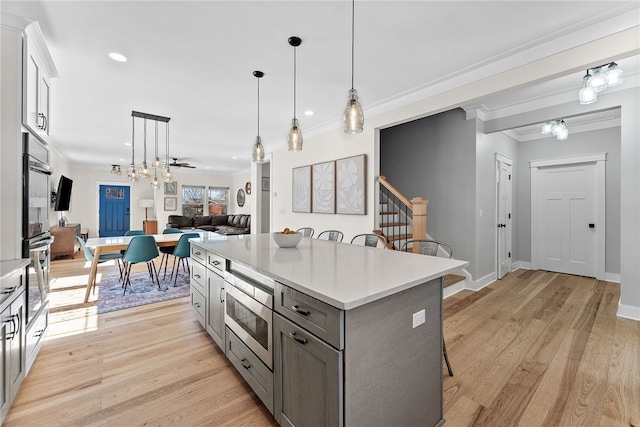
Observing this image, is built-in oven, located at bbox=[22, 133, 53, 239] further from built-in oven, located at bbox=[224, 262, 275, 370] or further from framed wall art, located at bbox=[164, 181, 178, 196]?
framed wall art, located at bbox=[164, 181, 178, 196]

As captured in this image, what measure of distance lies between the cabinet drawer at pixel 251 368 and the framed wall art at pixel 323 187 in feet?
9.53

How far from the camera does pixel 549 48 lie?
7.88 feet

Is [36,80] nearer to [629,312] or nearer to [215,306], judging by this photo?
[215,306]

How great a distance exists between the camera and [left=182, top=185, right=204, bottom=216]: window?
1057 centimetres

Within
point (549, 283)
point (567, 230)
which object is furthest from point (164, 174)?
point (567, 230)

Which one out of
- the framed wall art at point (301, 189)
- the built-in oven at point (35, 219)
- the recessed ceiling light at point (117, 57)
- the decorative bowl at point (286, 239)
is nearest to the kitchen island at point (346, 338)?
the decorative bowl at point (286, 239)

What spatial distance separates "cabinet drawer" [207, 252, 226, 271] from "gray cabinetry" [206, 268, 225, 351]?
1.3 inches

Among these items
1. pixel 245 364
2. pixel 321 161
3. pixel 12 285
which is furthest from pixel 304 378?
pixel 321 161

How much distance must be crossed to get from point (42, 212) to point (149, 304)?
1.54 meters

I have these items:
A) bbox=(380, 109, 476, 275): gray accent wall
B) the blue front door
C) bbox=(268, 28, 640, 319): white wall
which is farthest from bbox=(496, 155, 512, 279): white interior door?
the blue front door

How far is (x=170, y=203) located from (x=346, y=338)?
10604 mm

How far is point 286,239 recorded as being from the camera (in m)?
2.39

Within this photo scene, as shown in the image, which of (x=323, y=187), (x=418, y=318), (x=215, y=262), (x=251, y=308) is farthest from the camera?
(x=323, y=187)

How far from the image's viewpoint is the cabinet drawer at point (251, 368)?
1577 millimetres
